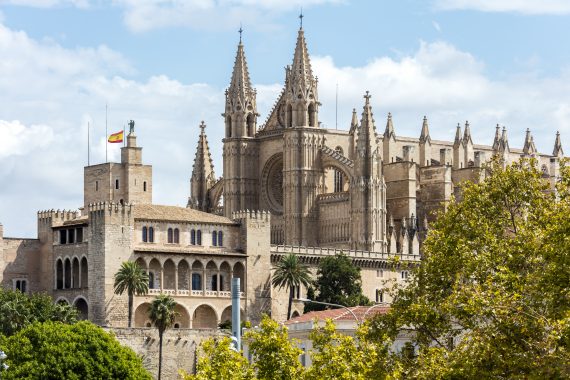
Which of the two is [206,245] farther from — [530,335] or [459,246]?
[530,335]

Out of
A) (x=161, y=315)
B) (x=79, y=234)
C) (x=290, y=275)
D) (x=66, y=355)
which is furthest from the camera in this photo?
(x=290, y=275)

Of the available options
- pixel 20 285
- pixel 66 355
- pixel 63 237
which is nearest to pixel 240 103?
pixel 63 237

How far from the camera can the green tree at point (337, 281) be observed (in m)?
126

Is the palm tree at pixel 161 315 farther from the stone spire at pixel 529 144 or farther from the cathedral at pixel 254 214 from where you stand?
the stone spire at pixel 529 144

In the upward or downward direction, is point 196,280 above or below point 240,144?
below

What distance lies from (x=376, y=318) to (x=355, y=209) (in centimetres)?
7922

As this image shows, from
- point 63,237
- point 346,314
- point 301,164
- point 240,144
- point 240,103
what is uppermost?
point 240,103

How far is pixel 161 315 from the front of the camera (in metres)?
107

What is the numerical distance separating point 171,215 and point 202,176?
39.3 metres

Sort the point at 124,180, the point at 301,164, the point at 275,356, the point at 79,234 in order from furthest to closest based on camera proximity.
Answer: the point at 301,164 → the point at 124,180 → the point at 79,234 → the point at 275,356

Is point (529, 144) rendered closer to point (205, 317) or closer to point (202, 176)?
point (202, 176)

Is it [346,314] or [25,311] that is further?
[25,311]

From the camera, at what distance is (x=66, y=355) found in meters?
94.1

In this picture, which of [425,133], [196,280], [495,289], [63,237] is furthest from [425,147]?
[495,289]
